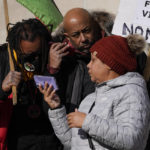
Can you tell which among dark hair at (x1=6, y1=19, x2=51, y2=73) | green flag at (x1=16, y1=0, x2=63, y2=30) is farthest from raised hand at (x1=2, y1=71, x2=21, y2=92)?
green flag at (x1=16, y1=0, x2=63, y2=30)

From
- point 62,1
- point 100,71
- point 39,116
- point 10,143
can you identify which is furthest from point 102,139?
point 62,1

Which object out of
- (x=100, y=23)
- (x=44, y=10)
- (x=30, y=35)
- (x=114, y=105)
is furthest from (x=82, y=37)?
(x=114, y=105)

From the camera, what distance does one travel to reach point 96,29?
2814 mm

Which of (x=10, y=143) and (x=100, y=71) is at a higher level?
(x=100, y=71)

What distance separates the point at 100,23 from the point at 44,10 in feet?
1.82

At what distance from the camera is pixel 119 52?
6.27 ft

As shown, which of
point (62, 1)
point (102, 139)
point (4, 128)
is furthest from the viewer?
point (62, 1)

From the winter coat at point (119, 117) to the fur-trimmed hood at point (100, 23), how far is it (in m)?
0.97

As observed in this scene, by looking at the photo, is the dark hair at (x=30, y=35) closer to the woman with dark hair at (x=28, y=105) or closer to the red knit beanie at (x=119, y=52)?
the woman with dark hair at (x=28, y=105)

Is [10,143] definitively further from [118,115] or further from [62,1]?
[62,1]

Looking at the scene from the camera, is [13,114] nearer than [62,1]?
Yes

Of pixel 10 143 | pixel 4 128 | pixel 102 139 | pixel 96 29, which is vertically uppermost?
pixel 96 29

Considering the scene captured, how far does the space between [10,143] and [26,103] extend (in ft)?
1.13

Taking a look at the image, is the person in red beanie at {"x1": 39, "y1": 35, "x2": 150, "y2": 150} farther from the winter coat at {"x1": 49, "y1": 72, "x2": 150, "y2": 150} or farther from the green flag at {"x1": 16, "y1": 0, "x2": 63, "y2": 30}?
→ the green flag at {"x1": 16, "y1": 0, "x2": 63, "y2": 30}
